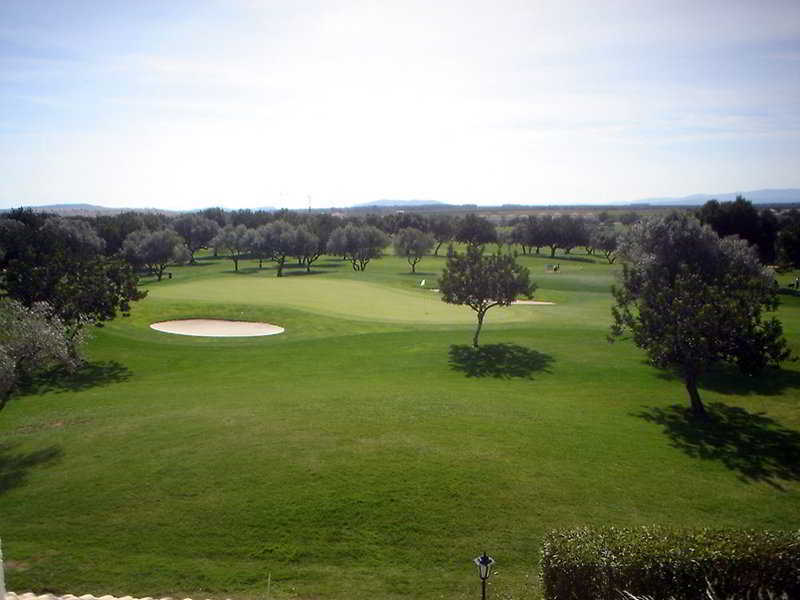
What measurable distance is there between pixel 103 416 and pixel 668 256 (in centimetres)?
3973

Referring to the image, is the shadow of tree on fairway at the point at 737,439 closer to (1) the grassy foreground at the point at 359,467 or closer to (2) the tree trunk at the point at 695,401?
(1) the grassy foreground at the point at 359,467

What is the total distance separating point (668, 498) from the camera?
1952cm

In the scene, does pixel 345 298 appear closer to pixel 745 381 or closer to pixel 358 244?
pixel 745 381

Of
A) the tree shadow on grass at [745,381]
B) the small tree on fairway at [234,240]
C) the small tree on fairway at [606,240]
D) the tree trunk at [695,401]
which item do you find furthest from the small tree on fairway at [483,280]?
the small tree on fairway at [606,240]

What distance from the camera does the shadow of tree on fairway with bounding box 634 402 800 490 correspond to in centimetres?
2233

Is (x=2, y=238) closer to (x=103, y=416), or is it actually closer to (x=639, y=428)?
(x=103, y=416)

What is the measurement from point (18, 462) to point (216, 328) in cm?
2999

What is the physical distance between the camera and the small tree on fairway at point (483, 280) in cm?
4388

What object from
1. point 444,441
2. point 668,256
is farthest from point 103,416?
point 668,256

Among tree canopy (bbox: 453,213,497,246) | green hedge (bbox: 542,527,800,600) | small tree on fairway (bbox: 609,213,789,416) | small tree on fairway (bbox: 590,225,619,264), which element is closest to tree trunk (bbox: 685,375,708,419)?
small tree on fairway (bbox: 609,213,789,416)

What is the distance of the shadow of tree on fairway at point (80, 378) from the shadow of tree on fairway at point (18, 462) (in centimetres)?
1079

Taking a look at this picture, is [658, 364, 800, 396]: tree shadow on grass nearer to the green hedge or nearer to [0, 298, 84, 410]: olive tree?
the green hedge

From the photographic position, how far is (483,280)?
4391 centimetres

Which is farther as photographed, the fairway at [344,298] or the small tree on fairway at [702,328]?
the fairway at [344,298]
